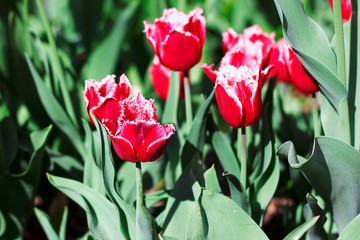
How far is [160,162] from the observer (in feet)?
4.05

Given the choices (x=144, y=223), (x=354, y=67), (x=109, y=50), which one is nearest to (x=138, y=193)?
(x=144, y=223)

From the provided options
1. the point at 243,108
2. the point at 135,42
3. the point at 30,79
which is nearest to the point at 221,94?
the point at 243,108

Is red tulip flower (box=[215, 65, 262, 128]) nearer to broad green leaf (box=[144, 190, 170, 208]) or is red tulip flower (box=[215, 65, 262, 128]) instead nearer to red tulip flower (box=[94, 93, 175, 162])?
red tulip flower (box=[94, 93, 175, 162])

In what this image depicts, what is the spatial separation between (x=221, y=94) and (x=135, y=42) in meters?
1.18

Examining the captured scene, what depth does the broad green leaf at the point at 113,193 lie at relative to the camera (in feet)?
2.86

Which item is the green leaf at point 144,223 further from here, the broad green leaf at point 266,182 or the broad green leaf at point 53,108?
the broad green leaf at point 53,108

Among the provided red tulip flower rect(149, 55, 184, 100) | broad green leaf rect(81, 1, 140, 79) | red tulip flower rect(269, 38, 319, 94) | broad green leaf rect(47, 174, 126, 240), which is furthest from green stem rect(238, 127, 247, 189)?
broad green leaf rect(81, 1, 140, 79)

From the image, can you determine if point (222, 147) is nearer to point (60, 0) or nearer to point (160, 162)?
point (160, 162)

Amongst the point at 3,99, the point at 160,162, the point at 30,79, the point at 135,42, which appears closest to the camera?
the point at 160,162

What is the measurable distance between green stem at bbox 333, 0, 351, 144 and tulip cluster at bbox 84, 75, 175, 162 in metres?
0.34

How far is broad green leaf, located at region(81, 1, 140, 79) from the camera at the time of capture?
5.41ft

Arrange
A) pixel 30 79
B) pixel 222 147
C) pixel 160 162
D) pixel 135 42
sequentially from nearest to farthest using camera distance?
pixel 222 147 → pixel 160 162 → pixel 30 79 → pixel 135 42

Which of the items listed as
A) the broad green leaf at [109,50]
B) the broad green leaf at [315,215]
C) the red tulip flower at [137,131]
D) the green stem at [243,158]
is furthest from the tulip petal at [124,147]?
the broad green leaf at [109,50]

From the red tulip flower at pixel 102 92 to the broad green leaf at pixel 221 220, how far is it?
229mm
